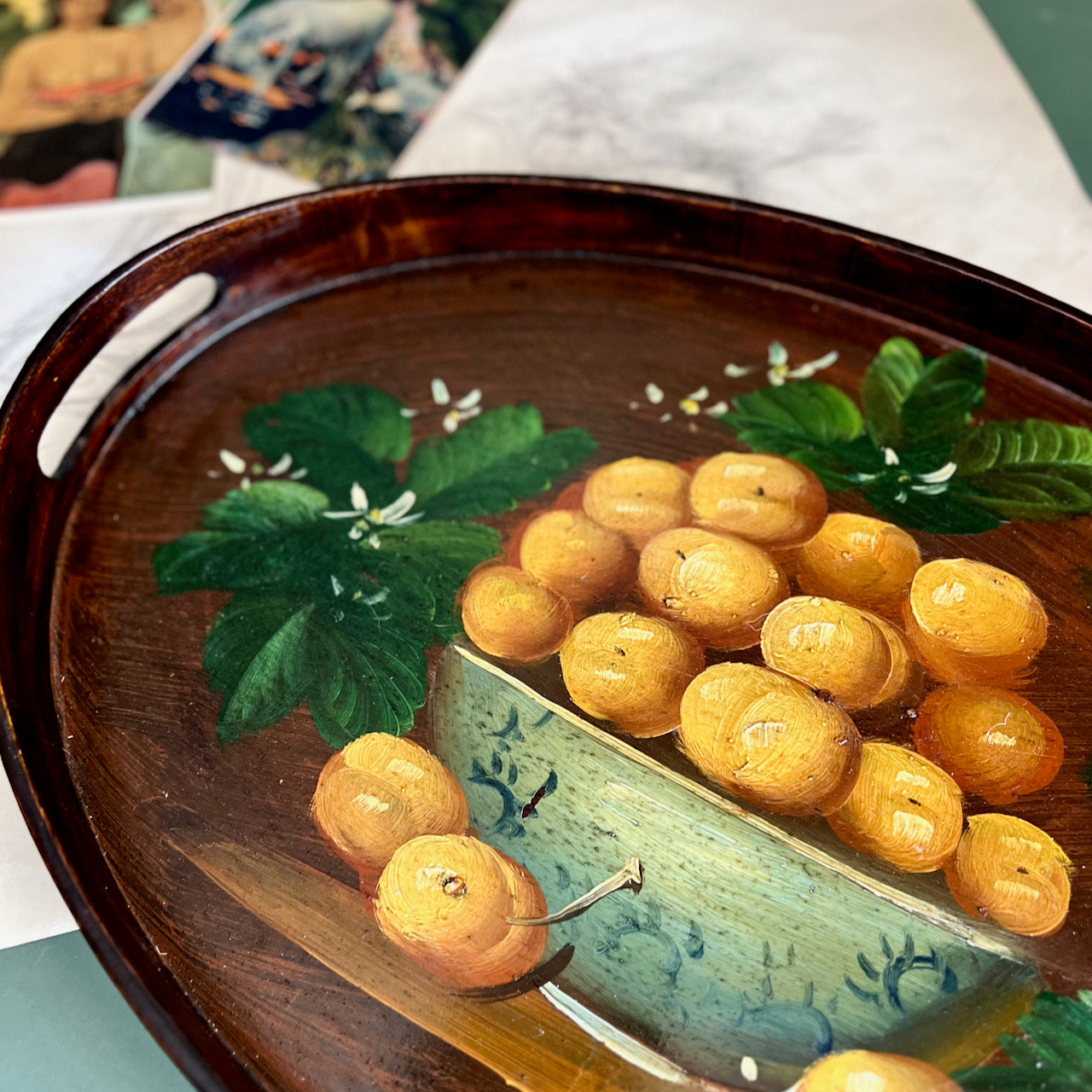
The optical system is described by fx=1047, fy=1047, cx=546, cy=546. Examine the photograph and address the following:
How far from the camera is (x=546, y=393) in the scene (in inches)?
23.9

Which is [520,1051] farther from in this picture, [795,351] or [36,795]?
[795,351]

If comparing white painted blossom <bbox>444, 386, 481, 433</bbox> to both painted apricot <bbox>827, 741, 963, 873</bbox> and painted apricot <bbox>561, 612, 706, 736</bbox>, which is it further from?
painted apricot <bbox>827, 741, 963, 873</bbox>

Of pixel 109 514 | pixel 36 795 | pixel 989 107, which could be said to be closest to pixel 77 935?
pixel 36 795

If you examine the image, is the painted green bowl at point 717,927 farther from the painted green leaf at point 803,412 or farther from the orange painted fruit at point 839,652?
the painted green leaf at point 803,412

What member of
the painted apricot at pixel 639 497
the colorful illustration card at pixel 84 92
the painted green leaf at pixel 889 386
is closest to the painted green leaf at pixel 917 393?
the painted green leaf at pixel 889 386

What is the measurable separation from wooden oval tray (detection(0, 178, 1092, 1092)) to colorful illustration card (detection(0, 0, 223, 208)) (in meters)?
0.28

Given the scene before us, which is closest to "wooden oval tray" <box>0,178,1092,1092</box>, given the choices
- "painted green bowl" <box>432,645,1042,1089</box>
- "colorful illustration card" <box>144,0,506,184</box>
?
"painted green bowl" <box>432,645,1042,1089</box>

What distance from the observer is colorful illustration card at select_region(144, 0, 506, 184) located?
837 mm

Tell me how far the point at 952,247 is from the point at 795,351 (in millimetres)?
215

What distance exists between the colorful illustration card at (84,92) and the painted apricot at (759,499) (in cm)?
51

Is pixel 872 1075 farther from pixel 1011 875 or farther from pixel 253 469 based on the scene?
pixel 253 469

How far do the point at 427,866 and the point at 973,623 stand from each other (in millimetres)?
272

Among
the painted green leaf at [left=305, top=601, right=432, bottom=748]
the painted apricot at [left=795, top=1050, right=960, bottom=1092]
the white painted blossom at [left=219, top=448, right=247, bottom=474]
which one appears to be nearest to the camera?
the painted apricot at [left=795, top=1050, right=960, bottom=1092]

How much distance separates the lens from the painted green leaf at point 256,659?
49 cm
